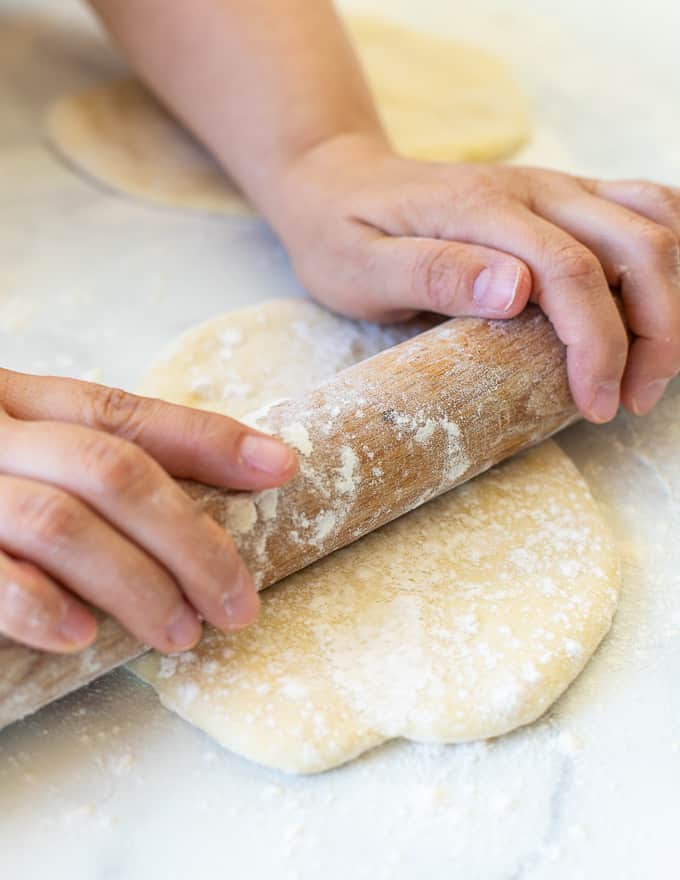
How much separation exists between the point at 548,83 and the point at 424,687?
4.66 feet

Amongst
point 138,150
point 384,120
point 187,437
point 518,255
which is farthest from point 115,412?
point 384,120

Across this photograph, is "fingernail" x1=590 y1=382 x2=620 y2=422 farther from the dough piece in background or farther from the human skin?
the dough piece in background

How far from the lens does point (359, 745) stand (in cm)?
81

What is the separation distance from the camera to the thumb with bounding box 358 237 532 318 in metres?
1.00

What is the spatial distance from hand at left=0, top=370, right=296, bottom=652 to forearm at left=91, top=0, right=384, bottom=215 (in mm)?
598

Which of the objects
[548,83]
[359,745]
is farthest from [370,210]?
[548,83]

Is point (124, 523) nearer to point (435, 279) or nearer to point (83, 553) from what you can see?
point (83, 553)

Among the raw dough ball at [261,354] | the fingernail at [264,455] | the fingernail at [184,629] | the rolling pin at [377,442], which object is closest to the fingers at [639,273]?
the rolling pin at [377,442]

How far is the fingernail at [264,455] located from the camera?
31.3 inches

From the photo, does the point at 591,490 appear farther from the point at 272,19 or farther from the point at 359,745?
the point at 272,19

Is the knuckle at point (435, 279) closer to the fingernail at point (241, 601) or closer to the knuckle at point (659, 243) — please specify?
the knuckle at point (659, 243)

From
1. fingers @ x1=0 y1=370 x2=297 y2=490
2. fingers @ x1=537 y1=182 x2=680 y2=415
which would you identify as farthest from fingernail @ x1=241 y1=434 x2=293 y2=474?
fingers @ x1=537 y1=182 x2=680 y2=415

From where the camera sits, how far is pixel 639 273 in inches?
41.0

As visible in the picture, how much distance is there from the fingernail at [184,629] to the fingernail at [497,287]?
470 millimetres
